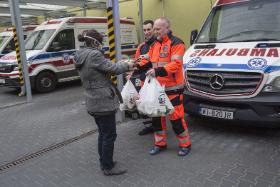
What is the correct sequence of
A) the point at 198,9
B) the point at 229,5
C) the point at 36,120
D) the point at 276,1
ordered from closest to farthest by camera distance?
the point at 276,1
the point at 229,5
the point at 36,120
the point at 198,9

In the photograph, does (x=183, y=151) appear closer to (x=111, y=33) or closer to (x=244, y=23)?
(x=244, y=23)

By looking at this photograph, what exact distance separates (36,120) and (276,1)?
17.5 feet

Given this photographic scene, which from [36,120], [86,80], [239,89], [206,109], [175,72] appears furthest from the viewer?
[36,120]

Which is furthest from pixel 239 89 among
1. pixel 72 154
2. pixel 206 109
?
pixel 72 154

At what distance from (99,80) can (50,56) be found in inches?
277

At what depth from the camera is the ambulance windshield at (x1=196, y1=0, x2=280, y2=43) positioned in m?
5.14

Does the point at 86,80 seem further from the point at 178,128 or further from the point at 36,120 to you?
the point at 36,120

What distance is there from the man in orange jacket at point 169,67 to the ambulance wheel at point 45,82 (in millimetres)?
6641

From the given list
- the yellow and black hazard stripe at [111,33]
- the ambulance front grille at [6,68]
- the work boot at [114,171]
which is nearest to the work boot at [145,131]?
the work boot at [114,171]

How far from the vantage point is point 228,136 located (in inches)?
198

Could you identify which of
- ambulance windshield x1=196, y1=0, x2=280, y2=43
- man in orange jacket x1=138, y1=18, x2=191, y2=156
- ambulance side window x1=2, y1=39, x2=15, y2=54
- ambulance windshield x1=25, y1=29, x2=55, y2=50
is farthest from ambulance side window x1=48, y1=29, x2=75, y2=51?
man in orange jacket x1=138, y1=18, x2=191, y2=156

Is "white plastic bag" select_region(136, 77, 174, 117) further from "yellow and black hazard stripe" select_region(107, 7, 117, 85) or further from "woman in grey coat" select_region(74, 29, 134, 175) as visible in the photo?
"yellow and black hazard stripe" select_region(107, 7, 117, 85)

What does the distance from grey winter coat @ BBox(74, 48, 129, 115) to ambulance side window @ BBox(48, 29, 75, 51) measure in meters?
6.90

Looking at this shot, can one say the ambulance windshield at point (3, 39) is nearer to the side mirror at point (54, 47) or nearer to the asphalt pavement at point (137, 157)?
the side mirror at point (54, 47)
